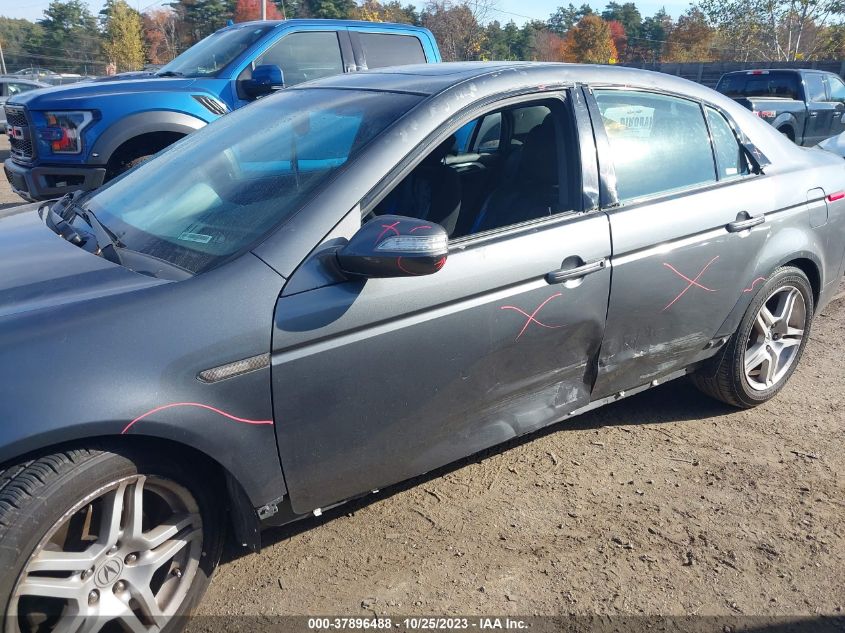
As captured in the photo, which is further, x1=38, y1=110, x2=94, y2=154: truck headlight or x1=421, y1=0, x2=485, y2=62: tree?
x1=421, y1=0, x2=485, y2=62: tree

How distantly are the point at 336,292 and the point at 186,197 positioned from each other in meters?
0.90

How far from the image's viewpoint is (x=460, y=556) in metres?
2.75

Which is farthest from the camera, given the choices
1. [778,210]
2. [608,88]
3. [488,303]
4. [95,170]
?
[95,170]

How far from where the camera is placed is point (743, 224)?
3.39 meters

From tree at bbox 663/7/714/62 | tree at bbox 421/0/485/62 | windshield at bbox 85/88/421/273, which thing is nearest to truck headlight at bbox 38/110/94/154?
windshield at bbox 85/88/421/273

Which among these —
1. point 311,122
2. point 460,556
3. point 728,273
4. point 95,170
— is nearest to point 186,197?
point 311,122

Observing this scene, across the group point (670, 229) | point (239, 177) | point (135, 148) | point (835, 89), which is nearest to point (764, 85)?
point (835, 89)

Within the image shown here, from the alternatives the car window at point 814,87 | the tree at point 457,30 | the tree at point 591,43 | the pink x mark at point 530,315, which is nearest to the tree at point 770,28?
the tree at point 591,43

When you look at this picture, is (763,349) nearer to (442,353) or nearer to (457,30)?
(442,353)

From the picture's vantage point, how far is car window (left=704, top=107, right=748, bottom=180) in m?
3.49

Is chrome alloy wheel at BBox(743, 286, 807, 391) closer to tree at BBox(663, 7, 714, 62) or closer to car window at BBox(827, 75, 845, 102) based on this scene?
car window at BBox(827, 75, 845, 102)

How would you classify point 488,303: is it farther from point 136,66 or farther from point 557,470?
point 136,66

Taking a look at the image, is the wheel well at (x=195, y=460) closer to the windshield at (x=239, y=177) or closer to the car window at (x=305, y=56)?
the windshield at (x=239, y=177)

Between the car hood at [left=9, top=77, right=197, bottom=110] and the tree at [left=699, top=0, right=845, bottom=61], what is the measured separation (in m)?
46.3
